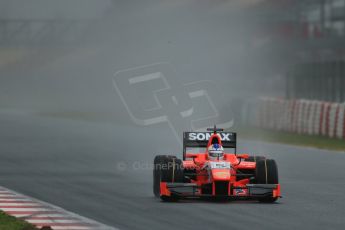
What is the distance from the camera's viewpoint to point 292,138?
34.1 metres

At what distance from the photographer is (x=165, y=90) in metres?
48.1

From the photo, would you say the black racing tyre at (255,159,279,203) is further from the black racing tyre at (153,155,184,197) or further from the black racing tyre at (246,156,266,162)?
Result: the black racing tyre at (153,155,184,197)

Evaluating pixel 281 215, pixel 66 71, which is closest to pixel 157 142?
pixel 281 215

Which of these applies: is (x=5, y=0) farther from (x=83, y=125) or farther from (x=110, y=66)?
(x=110, y=66)

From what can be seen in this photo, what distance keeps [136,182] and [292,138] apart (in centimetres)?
1569

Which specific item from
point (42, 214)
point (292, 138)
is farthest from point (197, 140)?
point (292, 138)

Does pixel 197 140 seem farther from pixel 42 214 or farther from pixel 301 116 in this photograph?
pixel 301 116

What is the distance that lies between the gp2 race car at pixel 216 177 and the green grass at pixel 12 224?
269 cm

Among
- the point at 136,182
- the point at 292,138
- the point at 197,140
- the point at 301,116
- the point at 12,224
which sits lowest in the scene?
the point at 12,224

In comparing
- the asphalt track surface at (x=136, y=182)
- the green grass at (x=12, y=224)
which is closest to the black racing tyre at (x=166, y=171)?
the asphalt track surface at (x=136, y=182)

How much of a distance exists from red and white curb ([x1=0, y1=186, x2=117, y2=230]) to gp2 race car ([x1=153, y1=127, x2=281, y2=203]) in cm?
169

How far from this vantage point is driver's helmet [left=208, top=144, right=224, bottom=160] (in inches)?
620

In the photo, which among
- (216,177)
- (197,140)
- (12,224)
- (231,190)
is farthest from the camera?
(197,140)

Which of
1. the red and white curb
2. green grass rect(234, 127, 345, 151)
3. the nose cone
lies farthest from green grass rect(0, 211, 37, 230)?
green grass rect(234, 127, 345, 151)
